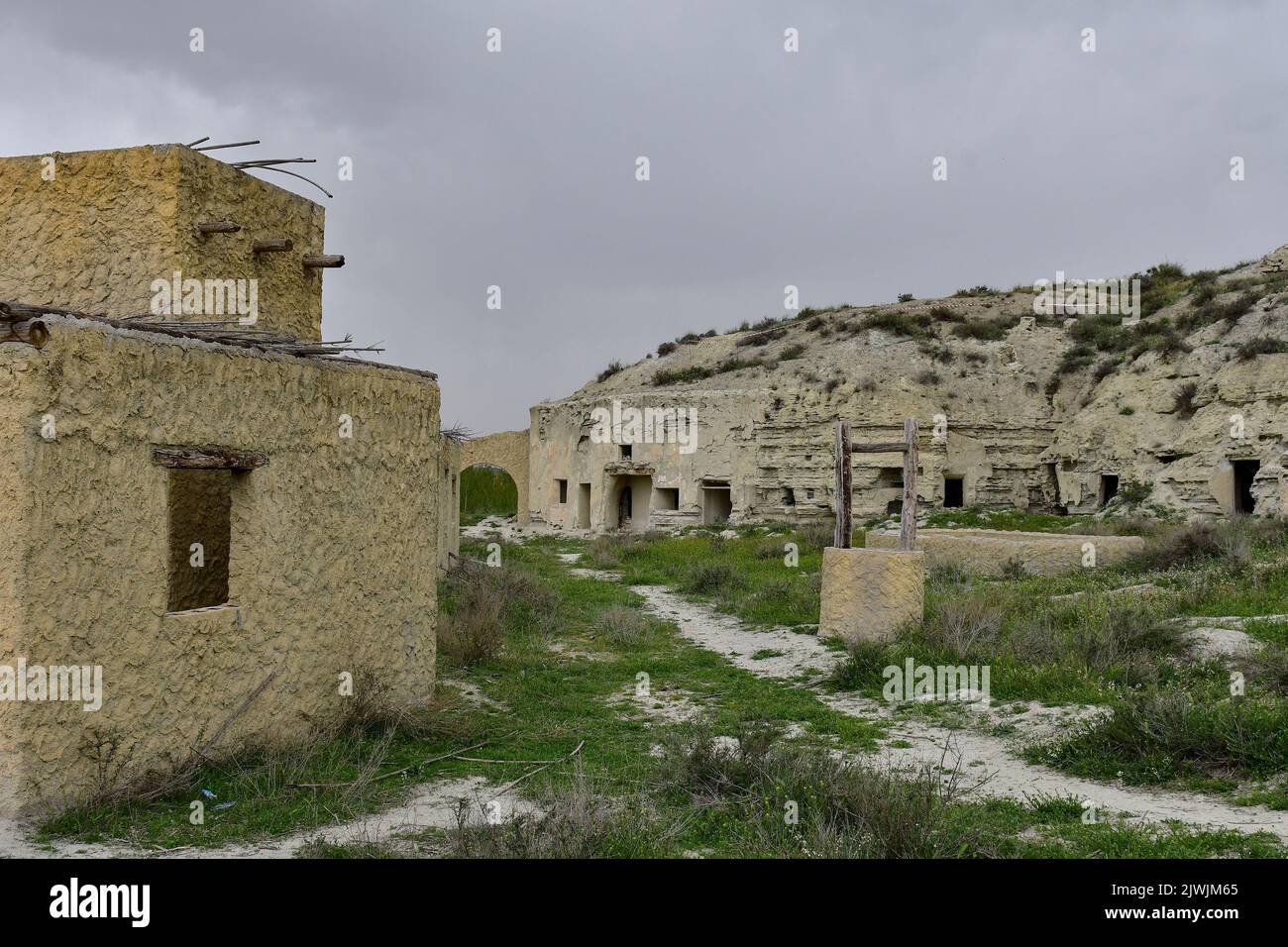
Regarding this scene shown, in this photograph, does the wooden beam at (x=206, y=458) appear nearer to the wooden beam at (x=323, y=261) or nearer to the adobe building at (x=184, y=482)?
the adobe building at (x=184, y=482)

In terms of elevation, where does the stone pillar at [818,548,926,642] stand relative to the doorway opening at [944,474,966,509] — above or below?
below

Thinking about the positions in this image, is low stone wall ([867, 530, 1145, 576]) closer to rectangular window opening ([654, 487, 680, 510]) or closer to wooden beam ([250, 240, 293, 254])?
rectangular window opening ([654, 487, 680, 510])

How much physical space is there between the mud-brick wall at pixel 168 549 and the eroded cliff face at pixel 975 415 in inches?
688

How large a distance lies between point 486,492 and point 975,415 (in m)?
23.1

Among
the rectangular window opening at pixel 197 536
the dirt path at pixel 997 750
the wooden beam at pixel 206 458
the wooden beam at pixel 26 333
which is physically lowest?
the dirt path at pixel 997 750

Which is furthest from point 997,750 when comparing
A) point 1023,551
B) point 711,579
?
point 1023,551

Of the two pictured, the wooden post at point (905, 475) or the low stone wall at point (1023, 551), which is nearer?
the wooden post at point (905, 475)

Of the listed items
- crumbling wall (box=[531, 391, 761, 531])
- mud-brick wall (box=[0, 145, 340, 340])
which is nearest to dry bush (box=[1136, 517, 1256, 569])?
mud-brick wall (box=[0, 145, 340, 340])

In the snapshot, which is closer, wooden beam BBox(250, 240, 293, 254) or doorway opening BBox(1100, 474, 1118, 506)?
wooden beam BBox(250, 240, 293, 254)

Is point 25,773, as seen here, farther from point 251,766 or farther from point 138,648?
point 251,766

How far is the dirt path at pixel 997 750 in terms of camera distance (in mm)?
5145

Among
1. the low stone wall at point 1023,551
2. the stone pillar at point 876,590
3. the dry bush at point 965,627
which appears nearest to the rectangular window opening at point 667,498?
the low stone wall at point 1023,551

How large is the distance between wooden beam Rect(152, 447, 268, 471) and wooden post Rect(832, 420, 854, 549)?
6856mm

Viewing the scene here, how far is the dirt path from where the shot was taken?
5.14 m
